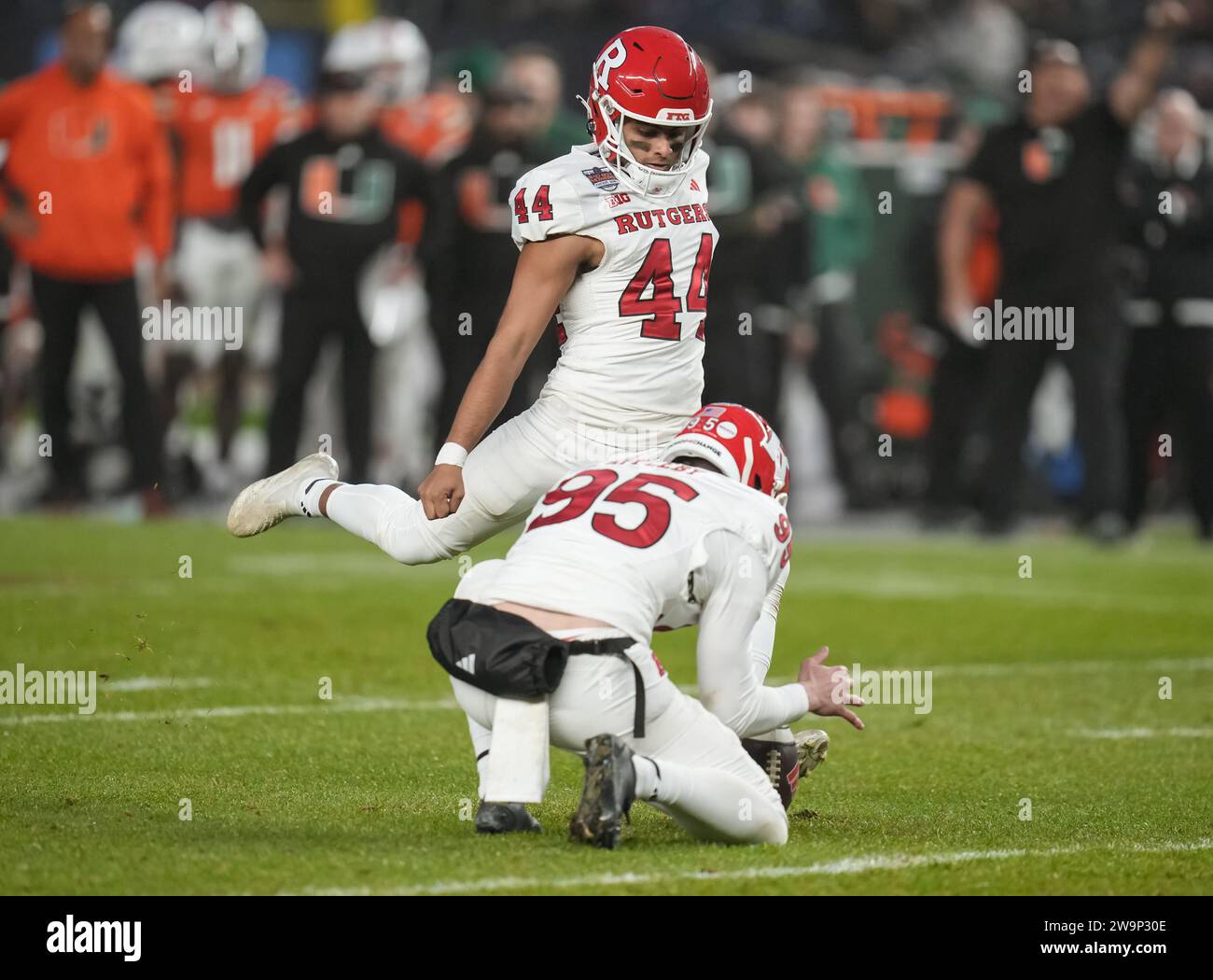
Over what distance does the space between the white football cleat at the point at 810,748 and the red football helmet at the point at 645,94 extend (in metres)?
1.55

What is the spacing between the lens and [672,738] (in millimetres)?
4750

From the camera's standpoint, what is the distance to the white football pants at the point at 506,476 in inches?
232

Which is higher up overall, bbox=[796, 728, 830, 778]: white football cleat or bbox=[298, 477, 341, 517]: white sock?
bbox=[298, 477, 341, 517]: white sock

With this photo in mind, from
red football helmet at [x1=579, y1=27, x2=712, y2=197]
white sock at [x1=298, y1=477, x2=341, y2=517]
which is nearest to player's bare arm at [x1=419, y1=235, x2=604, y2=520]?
red football helmet at [x1=579, y1=27, x2=712, y2=197]

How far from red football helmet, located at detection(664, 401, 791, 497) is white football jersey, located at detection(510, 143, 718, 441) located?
0.64m

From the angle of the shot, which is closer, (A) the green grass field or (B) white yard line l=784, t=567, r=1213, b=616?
(A) the green grass field

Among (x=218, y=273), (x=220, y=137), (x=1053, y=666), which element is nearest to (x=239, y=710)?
(x=1053, y=666)

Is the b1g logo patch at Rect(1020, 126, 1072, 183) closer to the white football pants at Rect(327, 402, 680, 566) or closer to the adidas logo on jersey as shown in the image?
the adidas logo on jersey

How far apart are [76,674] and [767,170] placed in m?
7.33

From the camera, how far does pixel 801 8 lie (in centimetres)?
1936

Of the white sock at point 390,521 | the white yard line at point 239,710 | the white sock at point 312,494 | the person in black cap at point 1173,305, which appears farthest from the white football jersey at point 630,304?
the person in black cap at point 1173,305

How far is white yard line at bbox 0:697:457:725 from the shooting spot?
6605 millimetres

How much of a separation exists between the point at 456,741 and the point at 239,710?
808 mm

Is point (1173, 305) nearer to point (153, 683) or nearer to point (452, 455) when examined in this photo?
point (153, 683)
